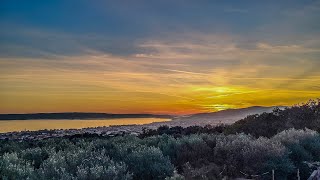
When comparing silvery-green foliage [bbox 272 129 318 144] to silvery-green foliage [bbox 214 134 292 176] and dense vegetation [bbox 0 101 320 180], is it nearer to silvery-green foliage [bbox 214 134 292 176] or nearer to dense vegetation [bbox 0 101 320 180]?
dense vegetation [bbox 0 101 320 180]

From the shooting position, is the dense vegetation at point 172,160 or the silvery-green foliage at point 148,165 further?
the silvery-green foliage at point 148,165

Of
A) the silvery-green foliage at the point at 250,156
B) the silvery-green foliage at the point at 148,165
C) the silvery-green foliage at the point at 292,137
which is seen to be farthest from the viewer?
the silvery-green foliage at the point at 292,137

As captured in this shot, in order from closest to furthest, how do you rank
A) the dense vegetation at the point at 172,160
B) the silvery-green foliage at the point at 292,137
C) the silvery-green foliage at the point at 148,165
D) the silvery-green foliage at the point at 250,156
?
the dense vegetation at the point at 172,160 < the silvery-green foliage at the point at 148,165 < the silvery-green foliage at the point at 250,156 < the silvery-green foliage at the point at 292,137

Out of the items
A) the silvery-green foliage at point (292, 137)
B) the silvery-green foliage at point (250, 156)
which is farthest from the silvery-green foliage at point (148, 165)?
the silvery-green foliage at point (292, 137)

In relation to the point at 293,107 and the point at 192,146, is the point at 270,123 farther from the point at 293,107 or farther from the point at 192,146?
the point at 192,146

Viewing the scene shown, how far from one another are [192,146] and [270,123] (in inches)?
479

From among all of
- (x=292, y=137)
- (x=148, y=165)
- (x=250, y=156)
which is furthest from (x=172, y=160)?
(x=292, y=137)

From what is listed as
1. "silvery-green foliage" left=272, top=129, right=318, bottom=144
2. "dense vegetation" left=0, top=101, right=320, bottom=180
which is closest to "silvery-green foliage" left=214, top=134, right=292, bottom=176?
"dense vegetation" left=0, top=101, right=320, bottom=180

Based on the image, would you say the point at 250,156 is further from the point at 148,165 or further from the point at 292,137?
the point at 148,165

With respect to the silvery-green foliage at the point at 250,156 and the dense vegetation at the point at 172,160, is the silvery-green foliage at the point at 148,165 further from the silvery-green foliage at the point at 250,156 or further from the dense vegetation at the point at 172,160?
the silvery-green foliage at the point at 250,156

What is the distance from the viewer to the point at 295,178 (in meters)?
15.1

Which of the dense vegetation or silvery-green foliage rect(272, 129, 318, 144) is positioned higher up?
silvery-green foliage rect(272, 129, 318, 144)

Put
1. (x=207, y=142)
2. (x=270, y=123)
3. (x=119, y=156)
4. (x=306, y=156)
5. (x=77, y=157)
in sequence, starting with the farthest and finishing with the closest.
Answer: (x=270, y=123)
(x=207, y=142)
(x=306, y=156)
(x=119, y=156)
(x=77, y=157)

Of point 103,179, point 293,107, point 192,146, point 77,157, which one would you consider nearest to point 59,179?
point 103,179
